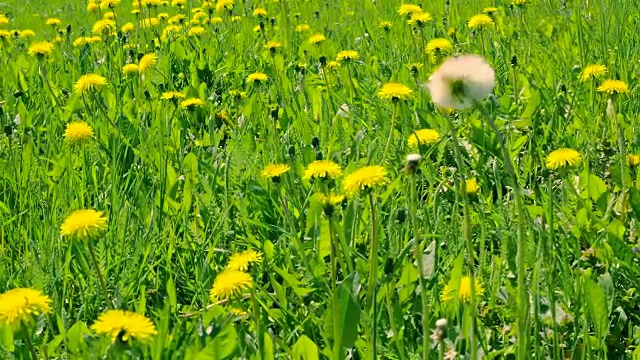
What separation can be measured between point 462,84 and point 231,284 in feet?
1.79

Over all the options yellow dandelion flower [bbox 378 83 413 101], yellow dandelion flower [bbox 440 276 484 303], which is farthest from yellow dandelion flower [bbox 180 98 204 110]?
yellow dandelion flower [bbox 440 276 484 303]

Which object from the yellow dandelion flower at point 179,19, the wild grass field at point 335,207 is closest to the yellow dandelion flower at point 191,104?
the wild grass field at point 335,207

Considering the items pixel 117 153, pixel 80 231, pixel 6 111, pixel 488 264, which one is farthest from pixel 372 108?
pixel 80 231

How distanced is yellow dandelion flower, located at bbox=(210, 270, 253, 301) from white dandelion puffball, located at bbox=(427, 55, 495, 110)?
1.58 feet

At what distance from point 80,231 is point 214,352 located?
0.33 meters

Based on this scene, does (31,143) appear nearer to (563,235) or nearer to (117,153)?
(117,153)

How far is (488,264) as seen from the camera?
165cm

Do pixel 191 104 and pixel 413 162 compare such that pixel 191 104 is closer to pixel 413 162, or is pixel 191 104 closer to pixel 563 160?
pixel 563 160

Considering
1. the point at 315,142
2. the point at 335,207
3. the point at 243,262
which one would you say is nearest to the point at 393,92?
the point at 315,142

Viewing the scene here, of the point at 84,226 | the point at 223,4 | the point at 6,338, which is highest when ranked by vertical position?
the point at 223,4

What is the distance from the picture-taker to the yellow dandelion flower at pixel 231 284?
1278 millimetres

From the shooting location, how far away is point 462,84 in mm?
976

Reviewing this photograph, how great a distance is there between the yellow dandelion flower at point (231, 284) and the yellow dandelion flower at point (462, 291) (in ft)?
1.17

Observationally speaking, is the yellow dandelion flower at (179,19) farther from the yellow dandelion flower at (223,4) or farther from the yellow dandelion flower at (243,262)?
the yellow dandelion flower at (243,262)
